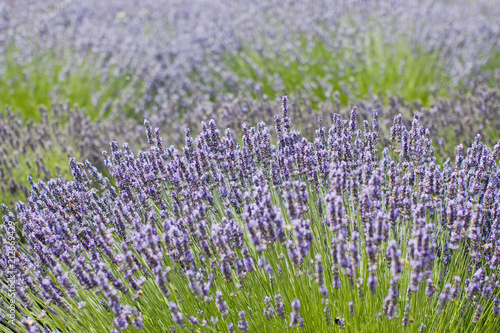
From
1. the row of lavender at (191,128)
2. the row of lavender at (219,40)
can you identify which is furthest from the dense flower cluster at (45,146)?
the row of lavender at (219,40)

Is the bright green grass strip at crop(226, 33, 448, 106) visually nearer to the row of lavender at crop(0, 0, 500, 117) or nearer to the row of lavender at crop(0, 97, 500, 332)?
the row of lavender at crop(0, 0, 500, 117)

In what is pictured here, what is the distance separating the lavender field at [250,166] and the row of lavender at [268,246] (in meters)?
0.02

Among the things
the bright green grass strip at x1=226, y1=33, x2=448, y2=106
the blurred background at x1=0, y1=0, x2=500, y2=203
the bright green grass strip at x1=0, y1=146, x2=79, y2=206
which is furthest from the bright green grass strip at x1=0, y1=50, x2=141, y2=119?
the bright green grass strip at x1=226, y1=33, x2=448, y2=106

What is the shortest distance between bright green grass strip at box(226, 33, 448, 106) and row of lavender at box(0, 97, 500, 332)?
11.8 ft

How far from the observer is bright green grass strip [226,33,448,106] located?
20.7 feet

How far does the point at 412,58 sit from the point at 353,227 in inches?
199

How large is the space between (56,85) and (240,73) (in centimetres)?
291

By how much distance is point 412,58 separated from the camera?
671cm

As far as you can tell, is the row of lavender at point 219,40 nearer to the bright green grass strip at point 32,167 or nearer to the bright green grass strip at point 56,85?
the bright green grass strip at point 56,85

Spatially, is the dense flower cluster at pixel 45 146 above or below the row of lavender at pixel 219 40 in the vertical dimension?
below

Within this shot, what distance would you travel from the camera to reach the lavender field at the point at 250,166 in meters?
2.12

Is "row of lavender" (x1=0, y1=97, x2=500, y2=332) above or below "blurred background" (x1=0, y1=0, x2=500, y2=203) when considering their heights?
below

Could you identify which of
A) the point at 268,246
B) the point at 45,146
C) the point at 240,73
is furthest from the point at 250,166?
the point at 240,73

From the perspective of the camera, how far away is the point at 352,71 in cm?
642
